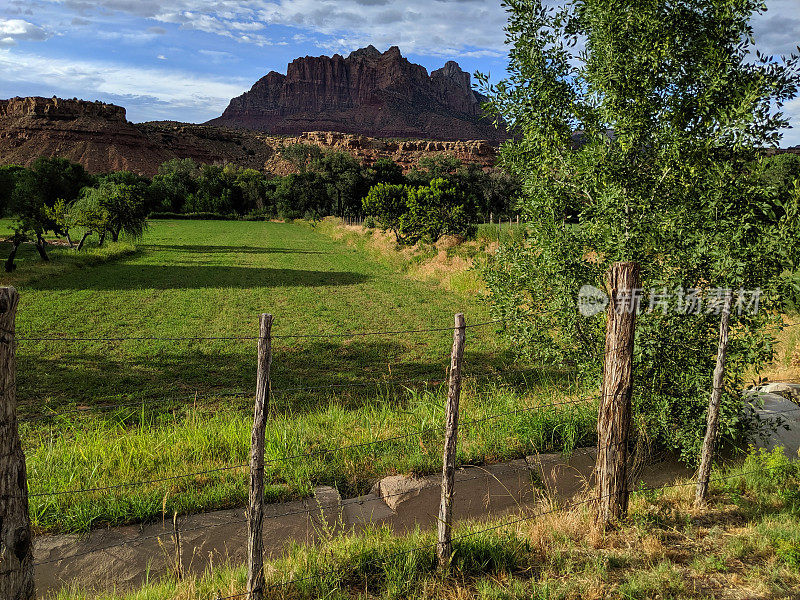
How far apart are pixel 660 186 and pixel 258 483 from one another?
5.84 m

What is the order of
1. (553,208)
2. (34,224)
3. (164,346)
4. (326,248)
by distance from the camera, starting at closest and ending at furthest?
(553,208) < (164,346) < (34,224) < (326,248)

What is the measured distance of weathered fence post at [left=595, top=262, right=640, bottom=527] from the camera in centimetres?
489

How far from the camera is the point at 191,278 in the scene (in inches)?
961

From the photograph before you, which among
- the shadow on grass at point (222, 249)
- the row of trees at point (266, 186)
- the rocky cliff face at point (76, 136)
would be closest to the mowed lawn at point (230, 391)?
the shadow on grass at point (222, 249)

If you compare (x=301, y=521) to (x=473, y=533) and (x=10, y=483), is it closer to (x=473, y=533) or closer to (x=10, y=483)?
(x=473, y=533)

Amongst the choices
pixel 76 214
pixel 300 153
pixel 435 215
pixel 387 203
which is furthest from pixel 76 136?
pixel 435 215

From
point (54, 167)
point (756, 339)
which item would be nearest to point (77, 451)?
point (756, 339)

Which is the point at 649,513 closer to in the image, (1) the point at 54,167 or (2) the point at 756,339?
(2) the point at 756,339

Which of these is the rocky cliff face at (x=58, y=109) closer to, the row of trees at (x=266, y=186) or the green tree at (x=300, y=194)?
the row of trees at (x=266, y=186)

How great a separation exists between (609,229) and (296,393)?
6260mm

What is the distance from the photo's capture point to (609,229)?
20.2 feet

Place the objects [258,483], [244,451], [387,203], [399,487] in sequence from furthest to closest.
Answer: [387,203], [244,451], [399,487], [258,483]

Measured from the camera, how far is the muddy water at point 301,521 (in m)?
4.69

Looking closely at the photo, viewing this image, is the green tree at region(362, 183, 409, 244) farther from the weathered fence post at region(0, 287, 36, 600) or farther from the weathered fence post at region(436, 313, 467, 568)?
the weathered fence post at region(0, 287, 36, 600)
